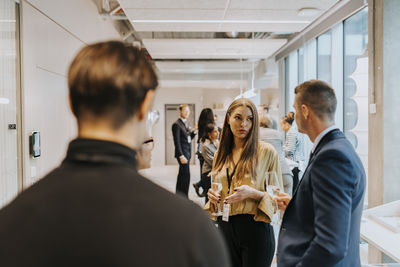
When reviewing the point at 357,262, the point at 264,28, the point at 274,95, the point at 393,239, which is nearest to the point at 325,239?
the point at 357,262

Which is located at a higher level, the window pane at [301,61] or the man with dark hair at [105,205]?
the window pane at [301,61]

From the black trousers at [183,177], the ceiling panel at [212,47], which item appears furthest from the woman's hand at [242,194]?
the black trousers at [183,177]

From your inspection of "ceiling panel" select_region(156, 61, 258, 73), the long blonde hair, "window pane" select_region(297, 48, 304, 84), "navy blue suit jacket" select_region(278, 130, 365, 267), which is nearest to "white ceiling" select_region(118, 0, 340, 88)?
"window pane" select_region(297, 48, 304, 84)

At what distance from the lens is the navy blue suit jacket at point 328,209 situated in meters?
1.15

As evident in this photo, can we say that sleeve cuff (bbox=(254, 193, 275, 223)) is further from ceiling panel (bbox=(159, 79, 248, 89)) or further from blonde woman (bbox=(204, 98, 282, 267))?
ceiling panel (bbox=(159, 79, 248, 89))

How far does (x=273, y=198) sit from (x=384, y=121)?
1980mm

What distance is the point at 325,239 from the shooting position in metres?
1.15

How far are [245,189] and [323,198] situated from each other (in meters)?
0.57

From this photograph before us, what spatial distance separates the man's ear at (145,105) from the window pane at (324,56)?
4.86m

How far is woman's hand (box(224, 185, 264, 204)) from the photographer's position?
169 centimetres

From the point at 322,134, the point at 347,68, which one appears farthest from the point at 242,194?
the point at 347,68

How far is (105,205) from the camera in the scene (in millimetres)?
480

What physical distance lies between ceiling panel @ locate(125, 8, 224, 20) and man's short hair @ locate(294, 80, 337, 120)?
2.49 m

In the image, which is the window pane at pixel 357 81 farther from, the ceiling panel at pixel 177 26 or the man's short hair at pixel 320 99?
the man's short hair at pixel 320 99
